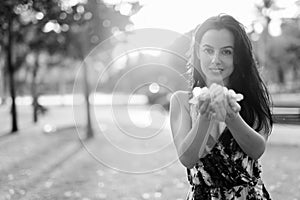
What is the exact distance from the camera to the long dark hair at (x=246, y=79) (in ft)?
6.11

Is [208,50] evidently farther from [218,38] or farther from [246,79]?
[246,79]

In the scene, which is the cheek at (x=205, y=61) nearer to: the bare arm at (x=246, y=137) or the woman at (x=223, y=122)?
→ the woman at (x=223, y=122)

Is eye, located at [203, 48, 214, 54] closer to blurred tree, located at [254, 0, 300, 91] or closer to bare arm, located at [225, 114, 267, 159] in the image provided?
bare arm, located at [225, 114, 267, 159]

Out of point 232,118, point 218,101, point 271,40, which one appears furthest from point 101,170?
point 271,40

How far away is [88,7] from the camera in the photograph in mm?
14094

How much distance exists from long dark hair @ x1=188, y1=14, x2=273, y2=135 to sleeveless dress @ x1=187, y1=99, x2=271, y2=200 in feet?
0.48

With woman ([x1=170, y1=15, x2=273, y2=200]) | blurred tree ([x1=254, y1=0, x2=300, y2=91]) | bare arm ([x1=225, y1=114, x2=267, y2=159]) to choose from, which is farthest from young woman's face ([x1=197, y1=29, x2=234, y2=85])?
blurred tree ([x1=254, y1=0, x2=300, y2=91])

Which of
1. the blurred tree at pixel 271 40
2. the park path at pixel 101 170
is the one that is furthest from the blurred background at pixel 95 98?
the blurred tree at pixel 271 40

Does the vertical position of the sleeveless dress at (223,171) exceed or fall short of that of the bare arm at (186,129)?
it falls short

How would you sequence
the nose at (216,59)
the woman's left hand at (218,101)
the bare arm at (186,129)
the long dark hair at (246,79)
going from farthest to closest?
the long dark hair at (246,79) < the nose at (216,59) < the bare arm at (186,129) < the woman's left hand at (218,101)

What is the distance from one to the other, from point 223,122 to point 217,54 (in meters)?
0.26

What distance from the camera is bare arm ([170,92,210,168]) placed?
1591mm

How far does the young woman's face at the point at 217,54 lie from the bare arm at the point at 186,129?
156 mm

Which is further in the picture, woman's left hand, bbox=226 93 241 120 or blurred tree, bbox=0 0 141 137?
blurred tree, bbox=0 0 141 137
